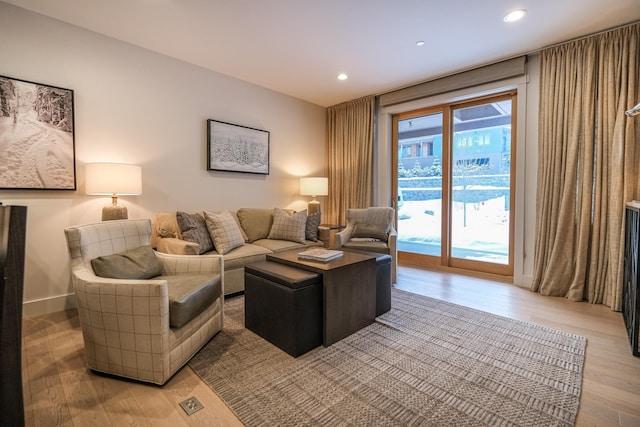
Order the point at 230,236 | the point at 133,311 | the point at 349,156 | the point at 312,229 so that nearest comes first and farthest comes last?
the point at 133,311, the point at 230,236, the point at 312,229, the point at 349,156

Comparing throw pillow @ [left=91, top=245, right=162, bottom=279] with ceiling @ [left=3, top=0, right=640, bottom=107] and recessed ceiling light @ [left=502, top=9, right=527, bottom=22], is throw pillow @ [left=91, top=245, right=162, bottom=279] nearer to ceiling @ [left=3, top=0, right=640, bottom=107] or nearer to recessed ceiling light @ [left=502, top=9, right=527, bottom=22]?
ceiling @ [left=3, top=0, right=640, bottom=107]

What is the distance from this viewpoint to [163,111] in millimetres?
3404

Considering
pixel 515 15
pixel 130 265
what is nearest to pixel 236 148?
pixel 130 265

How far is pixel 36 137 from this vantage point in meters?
2.60

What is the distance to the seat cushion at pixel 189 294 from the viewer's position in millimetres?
1734

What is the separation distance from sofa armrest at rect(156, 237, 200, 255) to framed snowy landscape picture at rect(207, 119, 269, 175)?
1.16 metres

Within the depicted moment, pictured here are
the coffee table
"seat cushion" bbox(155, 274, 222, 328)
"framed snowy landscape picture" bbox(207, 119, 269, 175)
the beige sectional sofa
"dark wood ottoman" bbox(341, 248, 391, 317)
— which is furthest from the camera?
"framed snowy landscape picture" bbox(207, 119, 269, 175)

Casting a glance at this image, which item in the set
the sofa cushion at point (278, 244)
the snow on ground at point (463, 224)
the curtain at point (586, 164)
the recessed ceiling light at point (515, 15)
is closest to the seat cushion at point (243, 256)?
the sofa cushion at point (278, 244)

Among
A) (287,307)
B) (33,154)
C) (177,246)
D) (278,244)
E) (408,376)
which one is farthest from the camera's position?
(278,244)

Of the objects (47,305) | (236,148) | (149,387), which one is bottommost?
(149,387)

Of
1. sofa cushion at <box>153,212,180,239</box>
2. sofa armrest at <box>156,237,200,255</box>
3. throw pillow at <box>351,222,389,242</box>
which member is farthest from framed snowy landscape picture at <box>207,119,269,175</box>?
throw pillow at <box>351,222,389,242</box>

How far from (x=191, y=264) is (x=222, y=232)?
886 millimetres

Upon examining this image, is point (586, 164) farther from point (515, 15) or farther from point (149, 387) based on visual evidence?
point (149, 387)

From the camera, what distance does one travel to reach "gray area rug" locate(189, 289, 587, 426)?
58.1 inches
